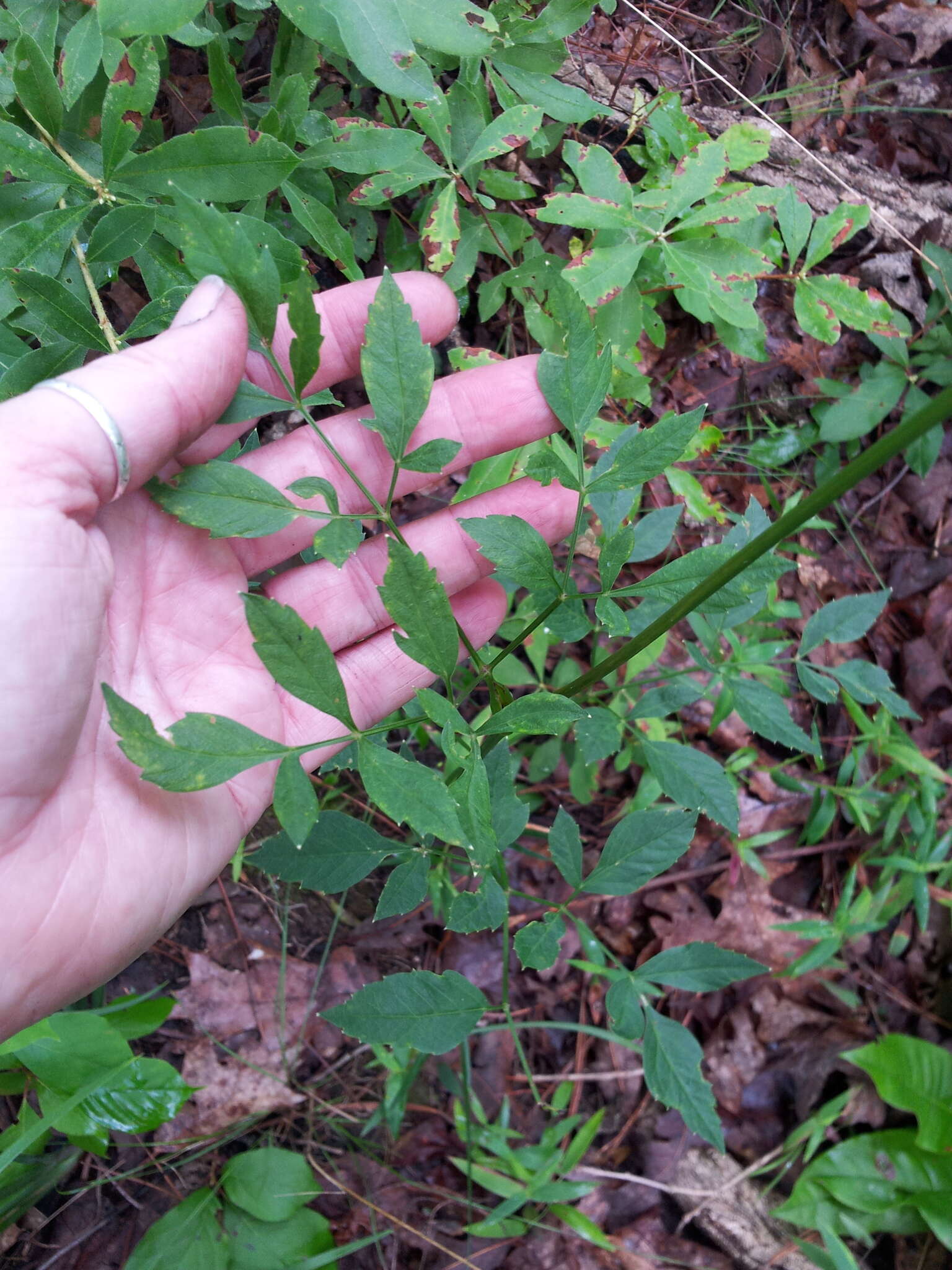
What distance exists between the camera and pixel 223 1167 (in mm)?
2207

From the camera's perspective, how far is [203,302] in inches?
46.8

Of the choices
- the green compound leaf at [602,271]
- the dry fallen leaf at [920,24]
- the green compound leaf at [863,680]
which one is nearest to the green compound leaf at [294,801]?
the green compound leaf at [863,680]

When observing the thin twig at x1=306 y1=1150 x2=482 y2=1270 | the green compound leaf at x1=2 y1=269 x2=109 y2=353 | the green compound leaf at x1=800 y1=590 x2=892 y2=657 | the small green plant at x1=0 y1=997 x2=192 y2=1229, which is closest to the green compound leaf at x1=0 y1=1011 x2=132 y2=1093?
the small green plant at x1=0 y1=997 x2=192 y2=1229

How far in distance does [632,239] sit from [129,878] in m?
1.64

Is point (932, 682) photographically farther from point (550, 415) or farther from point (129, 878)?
point (129, 878)

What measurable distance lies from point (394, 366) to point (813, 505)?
64 centimetres

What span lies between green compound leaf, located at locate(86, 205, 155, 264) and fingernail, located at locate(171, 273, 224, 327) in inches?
7.1

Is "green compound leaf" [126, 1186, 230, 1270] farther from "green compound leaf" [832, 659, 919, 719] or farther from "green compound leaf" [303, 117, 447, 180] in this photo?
"green compound leaf" [303, 117, 447, 180]

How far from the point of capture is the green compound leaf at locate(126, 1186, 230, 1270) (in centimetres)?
197

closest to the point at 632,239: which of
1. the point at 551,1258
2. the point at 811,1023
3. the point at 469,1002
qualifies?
the point at 469,1002

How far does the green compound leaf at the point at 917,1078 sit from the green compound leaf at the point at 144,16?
10.1 ft

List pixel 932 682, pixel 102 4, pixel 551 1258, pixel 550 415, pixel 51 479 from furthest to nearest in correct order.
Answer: pixel 932 682 < pixel 551 1258 < pixel 550 415 < pixel 51 479 < pixel 102 4

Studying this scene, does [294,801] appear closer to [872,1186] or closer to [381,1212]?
[381,1212]

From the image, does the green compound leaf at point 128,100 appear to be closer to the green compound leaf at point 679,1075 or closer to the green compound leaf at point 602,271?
the green compound leaf at point 602,271
